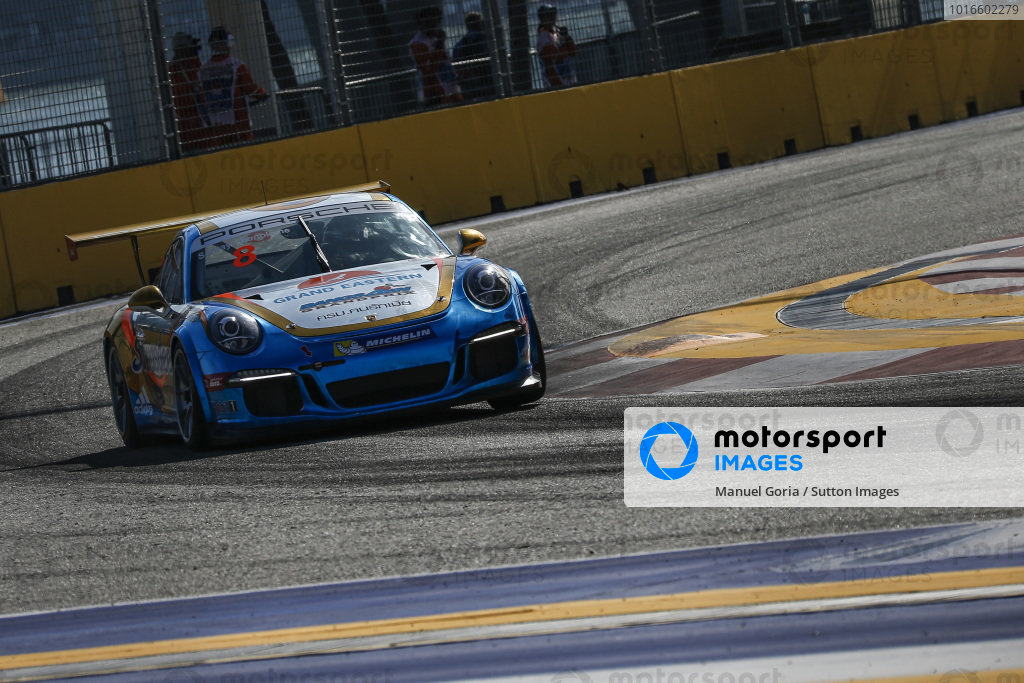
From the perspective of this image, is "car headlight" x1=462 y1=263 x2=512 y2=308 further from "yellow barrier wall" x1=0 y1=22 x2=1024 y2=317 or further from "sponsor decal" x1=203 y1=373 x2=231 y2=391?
"yellow barrier wall" x1=0 y1=22 x2=1024 y2=317

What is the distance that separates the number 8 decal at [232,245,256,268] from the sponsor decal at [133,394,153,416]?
849mm

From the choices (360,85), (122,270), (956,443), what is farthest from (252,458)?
(360,85)

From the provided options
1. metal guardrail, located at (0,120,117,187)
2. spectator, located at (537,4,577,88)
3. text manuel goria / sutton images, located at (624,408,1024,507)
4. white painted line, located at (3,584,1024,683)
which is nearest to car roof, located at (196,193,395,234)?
text manuel goria / sutton images, located at (624,408,1024,507)

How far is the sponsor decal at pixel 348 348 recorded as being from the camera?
6.31 meters

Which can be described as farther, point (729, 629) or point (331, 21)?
point (331, 21)

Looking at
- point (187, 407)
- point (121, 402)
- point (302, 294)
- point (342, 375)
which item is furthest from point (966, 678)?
point (121, 402)

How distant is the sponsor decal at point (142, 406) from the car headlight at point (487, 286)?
186cm

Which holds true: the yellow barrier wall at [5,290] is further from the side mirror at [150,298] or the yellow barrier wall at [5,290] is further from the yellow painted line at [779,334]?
the yellow painted line at [779,334]

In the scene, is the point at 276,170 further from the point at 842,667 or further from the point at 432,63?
the point at 842,667

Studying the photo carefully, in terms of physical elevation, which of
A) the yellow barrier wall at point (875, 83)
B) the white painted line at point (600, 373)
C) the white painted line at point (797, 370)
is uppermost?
the yellow barrier wall at point (875, 83)

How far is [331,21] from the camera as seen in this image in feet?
46.2

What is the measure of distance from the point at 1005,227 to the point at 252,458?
6028 mm

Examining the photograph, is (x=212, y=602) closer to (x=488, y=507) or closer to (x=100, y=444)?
(x=488, y=507)

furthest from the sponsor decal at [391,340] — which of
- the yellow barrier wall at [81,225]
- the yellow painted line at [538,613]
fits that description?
the yellow barrier wall at [81,225]
